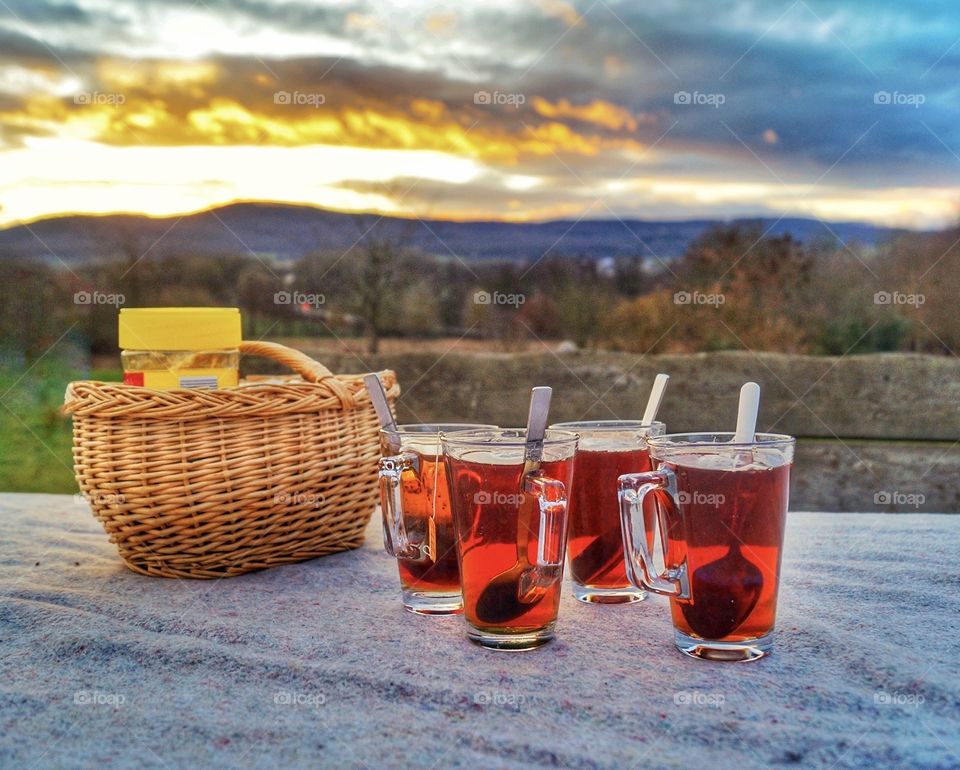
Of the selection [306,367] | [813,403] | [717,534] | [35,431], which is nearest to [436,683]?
[717,534]

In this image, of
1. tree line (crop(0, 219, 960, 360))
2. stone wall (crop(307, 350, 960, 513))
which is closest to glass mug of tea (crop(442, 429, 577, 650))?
stone wall (crop(307, 350, 960, 513))

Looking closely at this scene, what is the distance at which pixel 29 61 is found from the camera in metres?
3.10

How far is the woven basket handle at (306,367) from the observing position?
1.28 metres

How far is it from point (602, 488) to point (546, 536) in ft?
0.53

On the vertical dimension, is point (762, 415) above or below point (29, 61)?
below

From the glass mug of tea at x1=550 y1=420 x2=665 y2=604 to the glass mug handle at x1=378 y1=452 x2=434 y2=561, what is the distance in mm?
165

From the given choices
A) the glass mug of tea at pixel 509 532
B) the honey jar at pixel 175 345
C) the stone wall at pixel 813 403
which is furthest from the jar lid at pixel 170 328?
the stone wall at pixel 813 403

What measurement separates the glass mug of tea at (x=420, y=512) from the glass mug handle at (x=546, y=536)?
0.14 m

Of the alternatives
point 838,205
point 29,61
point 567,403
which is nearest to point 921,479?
point 838,205

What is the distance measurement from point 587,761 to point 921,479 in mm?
2435

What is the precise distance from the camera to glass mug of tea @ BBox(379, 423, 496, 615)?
0.99 meters

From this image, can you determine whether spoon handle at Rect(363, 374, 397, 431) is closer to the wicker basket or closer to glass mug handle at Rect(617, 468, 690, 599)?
the wicker basket

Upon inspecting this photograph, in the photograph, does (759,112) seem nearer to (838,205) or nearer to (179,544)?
(838,205)

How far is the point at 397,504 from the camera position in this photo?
0.99m
